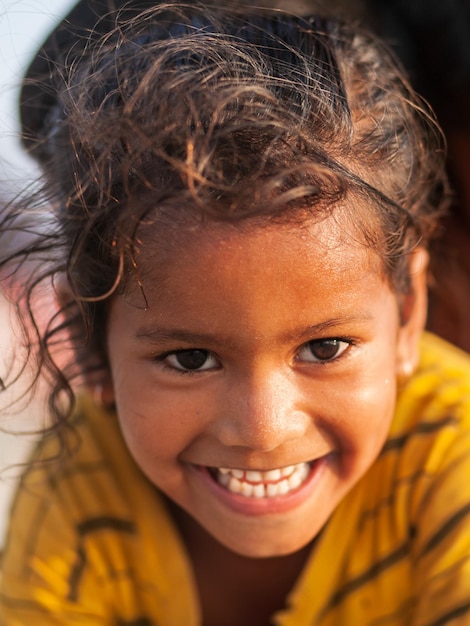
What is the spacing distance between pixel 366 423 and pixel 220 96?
376 mm

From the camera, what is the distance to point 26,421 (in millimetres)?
1240

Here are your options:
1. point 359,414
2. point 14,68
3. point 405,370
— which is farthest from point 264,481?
point 14,68

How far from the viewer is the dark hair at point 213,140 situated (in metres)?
0.85

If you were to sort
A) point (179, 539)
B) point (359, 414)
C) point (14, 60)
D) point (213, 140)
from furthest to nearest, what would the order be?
point (179, 539) < point (14, 60) < point (359, 414) < point (213, 140)

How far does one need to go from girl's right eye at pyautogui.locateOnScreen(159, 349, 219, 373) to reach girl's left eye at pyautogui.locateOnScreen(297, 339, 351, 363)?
9 cm

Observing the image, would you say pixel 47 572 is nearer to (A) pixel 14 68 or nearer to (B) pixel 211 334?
(B) pixel 211 334

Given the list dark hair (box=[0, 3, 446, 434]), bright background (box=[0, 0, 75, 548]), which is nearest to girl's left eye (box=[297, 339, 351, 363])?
dark hair (box=[0, 3, 446, 434])

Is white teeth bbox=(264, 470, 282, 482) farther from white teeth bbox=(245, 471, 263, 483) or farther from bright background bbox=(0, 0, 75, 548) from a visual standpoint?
bright background bbox=(0, 0, 75, 548)

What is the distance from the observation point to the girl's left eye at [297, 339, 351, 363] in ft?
3.05

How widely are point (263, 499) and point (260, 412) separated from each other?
179mm

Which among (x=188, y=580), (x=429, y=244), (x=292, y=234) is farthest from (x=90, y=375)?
(x=429, y=244)

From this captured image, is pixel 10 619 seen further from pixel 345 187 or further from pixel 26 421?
pixel 345 187

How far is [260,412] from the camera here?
0.89 m

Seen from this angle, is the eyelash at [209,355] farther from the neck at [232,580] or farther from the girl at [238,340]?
the neck at [232,580]
